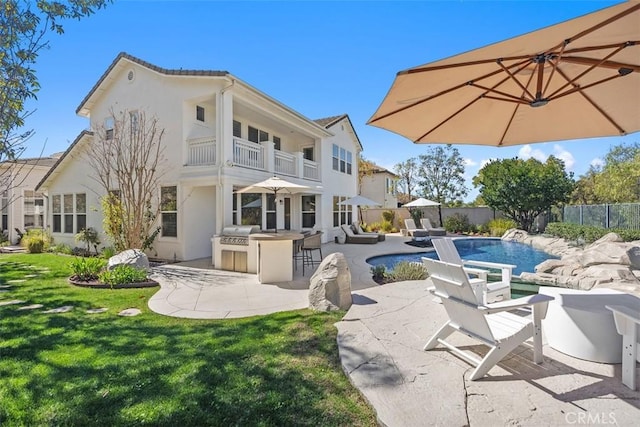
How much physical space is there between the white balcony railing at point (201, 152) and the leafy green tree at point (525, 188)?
1920 cm

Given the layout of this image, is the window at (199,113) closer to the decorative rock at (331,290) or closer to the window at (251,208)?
the window at (251,208)

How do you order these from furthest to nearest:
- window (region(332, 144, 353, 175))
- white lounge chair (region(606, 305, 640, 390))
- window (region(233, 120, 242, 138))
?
window (region(332, 144, 353, 175)) → window (region(233, 120, 242, 138)) → white lounge chair (region(606, 305, 640, 390))

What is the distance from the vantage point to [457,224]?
2562cm

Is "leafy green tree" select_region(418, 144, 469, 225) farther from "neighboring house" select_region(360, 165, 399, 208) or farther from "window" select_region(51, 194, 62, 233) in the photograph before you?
"window" select_region(51, 194, 62, 233)

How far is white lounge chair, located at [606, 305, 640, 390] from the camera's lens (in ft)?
9.84

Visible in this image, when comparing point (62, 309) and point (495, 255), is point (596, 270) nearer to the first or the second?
point (495, 255)

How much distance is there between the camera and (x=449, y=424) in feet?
8.52

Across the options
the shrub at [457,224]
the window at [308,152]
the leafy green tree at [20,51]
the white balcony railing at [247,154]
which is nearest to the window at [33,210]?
the white balcony railing at [247,154]

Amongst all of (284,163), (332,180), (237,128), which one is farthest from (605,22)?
(332,180)

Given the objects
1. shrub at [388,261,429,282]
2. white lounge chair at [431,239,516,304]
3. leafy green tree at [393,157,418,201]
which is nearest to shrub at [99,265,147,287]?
shrub at [388,261,429,282]

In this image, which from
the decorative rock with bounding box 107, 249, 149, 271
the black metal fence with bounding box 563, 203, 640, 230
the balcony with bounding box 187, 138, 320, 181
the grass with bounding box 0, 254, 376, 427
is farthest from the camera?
the black metal fence with bounding box 563, 203, 640, 230

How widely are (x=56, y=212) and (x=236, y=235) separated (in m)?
12.1

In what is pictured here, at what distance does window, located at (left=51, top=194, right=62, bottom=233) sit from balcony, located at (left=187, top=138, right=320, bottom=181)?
29.8ft

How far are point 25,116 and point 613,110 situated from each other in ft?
25.9
